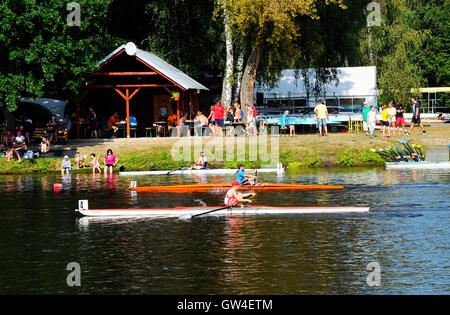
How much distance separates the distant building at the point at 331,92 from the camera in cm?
5278

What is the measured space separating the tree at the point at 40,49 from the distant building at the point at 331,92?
1686cm

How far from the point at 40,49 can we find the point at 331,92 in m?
23.4

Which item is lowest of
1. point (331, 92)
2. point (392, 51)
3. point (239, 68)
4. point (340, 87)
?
point (331, 92)

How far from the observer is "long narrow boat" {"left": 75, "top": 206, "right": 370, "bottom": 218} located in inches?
909

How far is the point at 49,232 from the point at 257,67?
2644 cm

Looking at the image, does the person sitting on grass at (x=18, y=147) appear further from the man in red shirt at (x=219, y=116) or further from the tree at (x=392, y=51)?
the tree at (x=392, y=51)

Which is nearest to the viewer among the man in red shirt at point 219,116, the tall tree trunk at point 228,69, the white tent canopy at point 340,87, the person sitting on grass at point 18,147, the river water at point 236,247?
the river water at point 236,247

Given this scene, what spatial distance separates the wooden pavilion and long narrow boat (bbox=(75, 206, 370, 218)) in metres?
17.9

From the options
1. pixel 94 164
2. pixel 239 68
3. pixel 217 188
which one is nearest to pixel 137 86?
pixel 94 164

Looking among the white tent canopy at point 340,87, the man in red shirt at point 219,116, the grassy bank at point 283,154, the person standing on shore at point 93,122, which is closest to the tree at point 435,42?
the white tent canopy at point 340,87

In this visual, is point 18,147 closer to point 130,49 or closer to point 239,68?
point 130,49

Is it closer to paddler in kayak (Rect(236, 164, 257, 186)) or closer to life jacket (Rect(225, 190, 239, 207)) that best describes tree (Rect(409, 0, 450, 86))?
paddler in kayak (Rect(236, 164, 257, 186))

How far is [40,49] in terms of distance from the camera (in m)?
37.4
